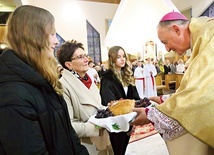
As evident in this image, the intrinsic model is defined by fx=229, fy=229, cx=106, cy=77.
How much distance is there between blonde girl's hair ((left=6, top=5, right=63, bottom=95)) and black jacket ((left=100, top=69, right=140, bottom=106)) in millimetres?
1077

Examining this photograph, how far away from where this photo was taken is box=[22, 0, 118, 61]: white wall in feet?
35.9

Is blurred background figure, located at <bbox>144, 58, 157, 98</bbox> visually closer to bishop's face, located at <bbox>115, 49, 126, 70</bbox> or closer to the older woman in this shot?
bishop's face, located at <bbox>115, 49, 126, 70</bbox>

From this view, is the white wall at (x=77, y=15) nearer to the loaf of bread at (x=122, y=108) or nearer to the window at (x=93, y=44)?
the window at (x=93, y=44)

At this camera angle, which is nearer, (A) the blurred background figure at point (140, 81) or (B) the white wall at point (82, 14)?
(A) the blurred background figure at point (140, 81)

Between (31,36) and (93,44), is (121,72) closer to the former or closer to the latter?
(31,36)

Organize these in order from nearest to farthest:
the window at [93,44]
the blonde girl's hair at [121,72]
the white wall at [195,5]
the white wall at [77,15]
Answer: the blonde girl's hair at [121,72] → the white wall at [195,5] → the white wall at [77,15] → the window at [93,44]

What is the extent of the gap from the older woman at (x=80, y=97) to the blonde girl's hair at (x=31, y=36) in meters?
0.51

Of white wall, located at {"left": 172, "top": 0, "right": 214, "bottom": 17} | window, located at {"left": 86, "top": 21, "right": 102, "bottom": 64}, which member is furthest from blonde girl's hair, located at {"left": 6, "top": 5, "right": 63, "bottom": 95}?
window, located at {"left": 86, "top": 21, "right": 102, "bottom": 64}

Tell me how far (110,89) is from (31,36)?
1.19 meters

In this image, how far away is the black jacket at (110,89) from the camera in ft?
6.62

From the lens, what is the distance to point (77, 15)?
38.0ft

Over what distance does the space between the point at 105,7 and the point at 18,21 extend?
12139 millimetres

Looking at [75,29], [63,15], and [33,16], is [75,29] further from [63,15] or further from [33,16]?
[33,16]

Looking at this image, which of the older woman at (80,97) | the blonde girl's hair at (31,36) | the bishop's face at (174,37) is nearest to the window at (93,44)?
the older woman at (80,97)
